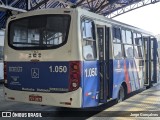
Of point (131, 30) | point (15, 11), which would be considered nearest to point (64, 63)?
point (131, 30)

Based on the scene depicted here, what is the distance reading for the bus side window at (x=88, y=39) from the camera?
25.5 feet

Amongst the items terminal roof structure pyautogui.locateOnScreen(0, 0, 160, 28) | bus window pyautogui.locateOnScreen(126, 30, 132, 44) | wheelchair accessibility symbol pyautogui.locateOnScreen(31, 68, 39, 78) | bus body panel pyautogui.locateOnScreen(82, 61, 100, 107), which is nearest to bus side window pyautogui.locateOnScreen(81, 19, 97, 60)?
bus body panel pyautogui.locateOnScreen(82, 61, 100, 107)

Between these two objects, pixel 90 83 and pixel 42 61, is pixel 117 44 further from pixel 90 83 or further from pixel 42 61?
pixel 42 61

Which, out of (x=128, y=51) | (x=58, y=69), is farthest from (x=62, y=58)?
(x=128, y=51)

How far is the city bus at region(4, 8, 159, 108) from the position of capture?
7516 mm

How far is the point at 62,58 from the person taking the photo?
25.0ft

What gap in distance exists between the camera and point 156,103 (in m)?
8.30

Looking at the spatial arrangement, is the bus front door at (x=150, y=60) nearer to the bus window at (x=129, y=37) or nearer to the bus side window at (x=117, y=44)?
the bus window at (x=129, y=37)

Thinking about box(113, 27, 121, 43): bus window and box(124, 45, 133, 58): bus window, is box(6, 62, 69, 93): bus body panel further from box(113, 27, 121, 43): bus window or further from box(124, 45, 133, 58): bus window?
box(124, 45, 133, 58): bus window

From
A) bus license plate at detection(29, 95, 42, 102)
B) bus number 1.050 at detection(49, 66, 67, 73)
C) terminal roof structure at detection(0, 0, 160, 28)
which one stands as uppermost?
terminal roof structure at detection(0, 0, 160, 28)

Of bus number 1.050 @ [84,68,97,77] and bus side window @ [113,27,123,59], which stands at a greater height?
bus side window @ [113,27,123,59]

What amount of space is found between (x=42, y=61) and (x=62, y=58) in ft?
2.00

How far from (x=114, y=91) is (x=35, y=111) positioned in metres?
2.38

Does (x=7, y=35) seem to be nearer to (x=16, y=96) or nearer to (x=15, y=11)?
(x=16, y=96)
